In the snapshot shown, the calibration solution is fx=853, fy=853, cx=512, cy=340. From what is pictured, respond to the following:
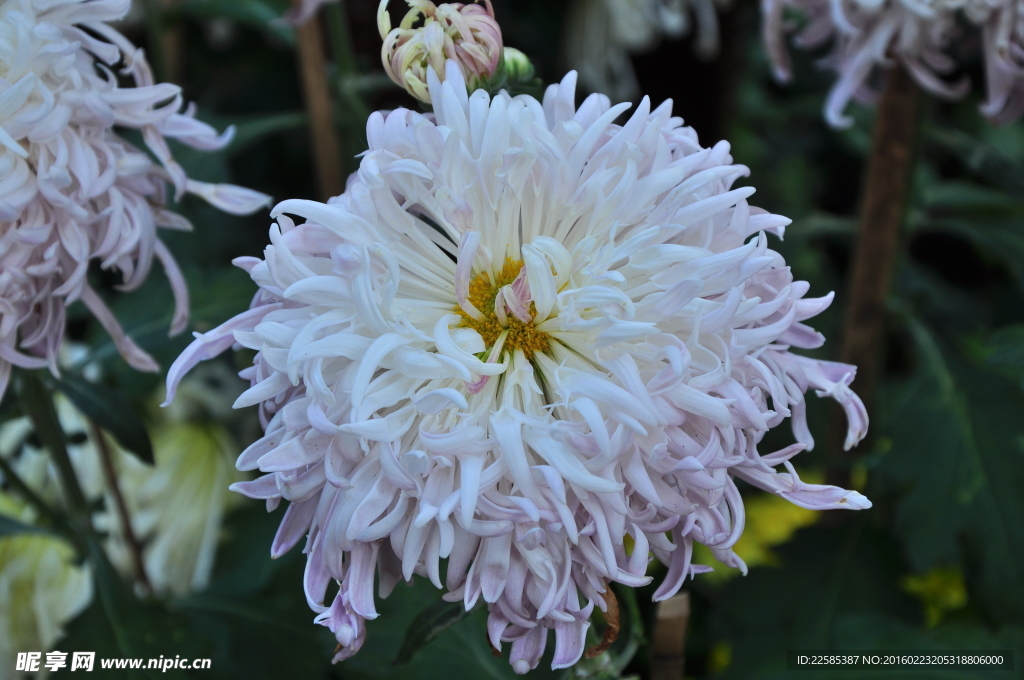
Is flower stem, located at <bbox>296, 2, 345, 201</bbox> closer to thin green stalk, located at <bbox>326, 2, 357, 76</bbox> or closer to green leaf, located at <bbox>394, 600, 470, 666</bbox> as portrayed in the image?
thin green stalk, located at <bbox>326, 2, 357, 76</bbox>

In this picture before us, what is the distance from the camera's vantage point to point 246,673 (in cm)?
84

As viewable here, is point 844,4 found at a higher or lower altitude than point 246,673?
higher

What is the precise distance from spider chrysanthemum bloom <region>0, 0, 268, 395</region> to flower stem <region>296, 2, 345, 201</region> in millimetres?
377

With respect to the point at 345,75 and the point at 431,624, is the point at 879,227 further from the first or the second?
the point at 431,624

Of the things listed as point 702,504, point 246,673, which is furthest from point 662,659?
point 246,673

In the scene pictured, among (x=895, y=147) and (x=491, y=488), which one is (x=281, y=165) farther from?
(x=491, y=488)

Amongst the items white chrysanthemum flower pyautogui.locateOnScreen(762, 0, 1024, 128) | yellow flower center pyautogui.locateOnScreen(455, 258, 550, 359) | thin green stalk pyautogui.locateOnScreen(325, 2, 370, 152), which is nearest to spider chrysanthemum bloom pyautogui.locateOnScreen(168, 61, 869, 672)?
yellow flower center pyautogui.locateOnScreen(455, 258, 550, 359)

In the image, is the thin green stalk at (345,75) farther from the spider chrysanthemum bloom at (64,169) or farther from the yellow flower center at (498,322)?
the yellow flower center at (498,322)

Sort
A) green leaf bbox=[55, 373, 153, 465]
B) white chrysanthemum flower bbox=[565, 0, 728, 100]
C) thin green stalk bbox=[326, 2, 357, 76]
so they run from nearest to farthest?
green leaf bbox=[55, 373, 153, 465]
thin green stalk bbox=[326, 2, 357, 76]
white chrysanthemum flower bbox=[565, 0, 728, 100]

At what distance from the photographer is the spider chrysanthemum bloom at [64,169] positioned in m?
0.56

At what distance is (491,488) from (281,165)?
50.6 inches

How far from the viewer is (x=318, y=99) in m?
1.04

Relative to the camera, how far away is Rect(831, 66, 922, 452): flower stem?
0.98 metres

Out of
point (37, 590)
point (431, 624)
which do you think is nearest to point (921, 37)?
point (431, 624)
